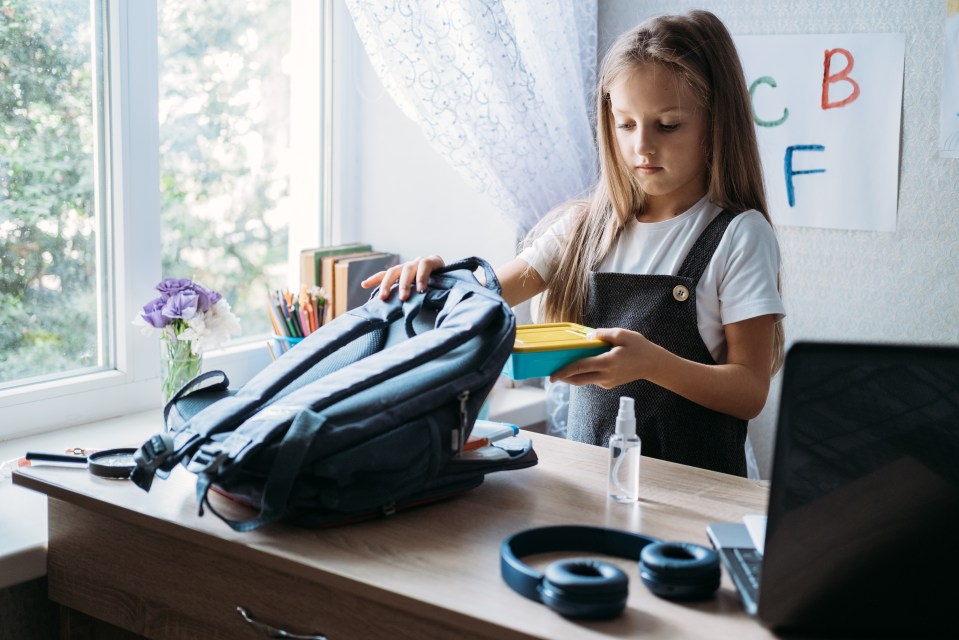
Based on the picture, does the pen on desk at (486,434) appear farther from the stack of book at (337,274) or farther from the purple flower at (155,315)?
the stack of book at (337,274)

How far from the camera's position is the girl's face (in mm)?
1443

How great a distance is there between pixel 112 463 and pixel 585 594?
63 centimetres

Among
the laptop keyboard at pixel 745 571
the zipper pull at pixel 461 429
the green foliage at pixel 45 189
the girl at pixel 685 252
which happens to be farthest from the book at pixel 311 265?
the laptop keyboard at pixel 745 571

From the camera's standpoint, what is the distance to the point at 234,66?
6.35ft

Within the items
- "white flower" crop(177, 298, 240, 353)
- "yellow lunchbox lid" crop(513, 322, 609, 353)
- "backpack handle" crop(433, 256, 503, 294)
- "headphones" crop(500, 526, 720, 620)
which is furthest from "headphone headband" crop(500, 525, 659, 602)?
"white flower" crop(177, 298, 240, 353)

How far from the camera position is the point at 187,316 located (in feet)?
5.09

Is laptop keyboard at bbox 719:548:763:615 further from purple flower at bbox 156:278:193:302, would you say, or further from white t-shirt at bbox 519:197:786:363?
purple flower at bbox 156:278:193:302

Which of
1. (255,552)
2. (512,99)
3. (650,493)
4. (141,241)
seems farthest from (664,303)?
(141,241)

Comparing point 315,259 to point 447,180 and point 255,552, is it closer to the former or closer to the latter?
point 447,180

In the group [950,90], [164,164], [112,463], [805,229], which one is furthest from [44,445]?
[950,90]

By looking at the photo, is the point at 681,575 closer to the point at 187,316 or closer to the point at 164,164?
the point at 187,316

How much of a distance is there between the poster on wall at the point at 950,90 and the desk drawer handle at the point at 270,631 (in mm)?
1404

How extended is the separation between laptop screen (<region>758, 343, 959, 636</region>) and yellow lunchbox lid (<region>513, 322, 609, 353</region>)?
40 centimetres

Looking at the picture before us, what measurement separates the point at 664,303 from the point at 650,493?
0.39m
